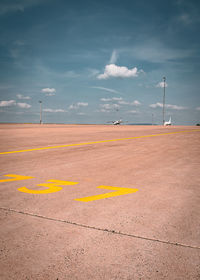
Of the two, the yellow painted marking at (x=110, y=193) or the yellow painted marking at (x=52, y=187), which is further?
the yellow painted marking at (x=52, y=187)

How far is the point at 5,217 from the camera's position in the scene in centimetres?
255

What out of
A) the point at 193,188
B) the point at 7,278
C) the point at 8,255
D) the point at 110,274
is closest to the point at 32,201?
the point at 8,255

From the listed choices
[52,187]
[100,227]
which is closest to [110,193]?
[52,187]

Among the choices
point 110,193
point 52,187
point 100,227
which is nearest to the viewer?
point 100,227

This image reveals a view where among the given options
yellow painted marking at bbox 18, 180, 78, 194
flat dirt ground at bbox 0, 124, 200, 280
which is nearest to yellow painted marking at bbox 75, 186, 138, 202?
flat dirt ground at bbox 0, 124, 200, 280

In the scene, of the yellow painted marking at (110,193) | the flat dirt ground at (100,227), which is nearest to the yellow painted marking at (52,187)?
the flat dirt ground at (100,227)

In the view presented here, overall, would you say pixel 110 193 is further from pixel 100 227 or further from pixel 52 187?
pixel 100 227

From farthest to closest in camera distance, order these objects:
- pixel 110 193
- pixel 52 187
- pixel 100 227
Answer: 1. pixel 52 187
2. pixel 110 193
3. pixel 100 227

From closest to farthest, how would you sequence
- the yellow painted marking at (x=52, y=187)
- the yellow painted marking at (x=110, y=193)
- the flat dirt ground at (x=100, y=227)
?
the flat dirt ground at (x=100, y=227)
the yellow painted marking at (x=110, y=193)
the yellow painted marking at (x=52, y=187)

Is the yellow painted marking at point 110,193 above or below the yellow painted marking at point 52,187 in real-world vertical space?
above

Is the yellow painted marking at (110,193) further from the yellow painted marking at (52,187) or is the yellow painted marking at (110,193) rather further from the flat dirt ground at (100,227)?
the yellow painted marking at (52,187)

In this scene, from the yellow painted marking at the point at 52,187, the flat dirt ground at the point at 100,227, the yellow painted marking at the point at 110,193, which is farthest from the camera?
the yellow painted marking at the point at 52,187

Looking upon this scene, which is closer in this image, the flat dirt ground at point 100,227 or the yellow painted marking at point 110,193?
the flat dirt ground at point 100,227

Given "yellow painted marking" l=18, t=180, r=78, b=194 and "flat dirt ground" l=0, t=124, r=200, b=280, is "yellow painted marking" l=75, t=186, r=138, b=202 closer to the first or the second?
"flat dirt ground" l=0, t=124, r=200, b=280
